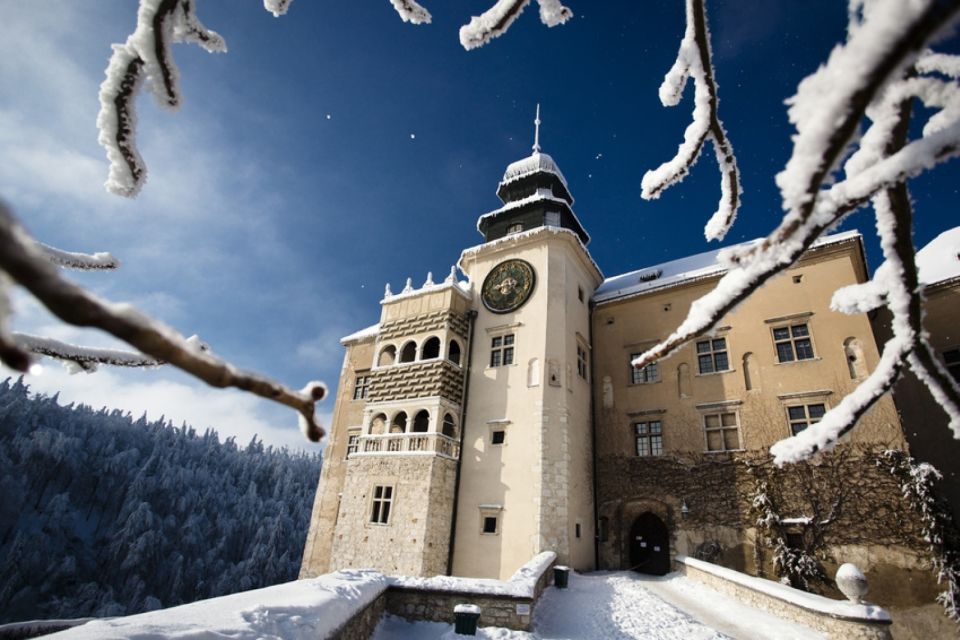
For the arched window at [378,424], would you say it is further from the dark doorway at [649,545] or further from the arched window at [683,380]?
the arched window at [683,380]

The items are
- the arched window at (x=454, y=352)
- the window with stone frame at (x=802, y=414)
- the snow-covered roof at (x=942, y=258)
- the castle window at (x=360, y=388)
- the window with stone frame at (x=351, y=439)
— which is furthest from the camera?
the castle window at (x=360, y=388)

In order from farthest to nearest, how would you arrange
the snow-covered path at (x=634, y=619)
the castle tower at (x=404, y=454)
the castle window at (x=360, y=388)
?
1. the castle window at (x=360, y=388)
2. the castle tower at (x=404, y=454)
3. the snow-covered path at (x=634, y=619)

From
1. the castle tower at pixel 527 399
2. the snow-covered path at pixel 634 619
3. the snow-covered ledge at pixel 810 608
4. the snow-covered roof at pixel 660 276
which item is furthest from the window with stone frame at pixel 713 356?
the snow-covered path at pixel 634 619

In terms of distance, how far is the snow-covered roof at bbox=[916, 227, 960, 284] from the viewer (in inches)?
708

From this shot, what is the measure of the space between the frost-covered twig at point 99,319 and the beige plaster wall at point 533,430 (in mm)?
16789

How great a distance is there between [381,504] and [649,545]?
10.4 m

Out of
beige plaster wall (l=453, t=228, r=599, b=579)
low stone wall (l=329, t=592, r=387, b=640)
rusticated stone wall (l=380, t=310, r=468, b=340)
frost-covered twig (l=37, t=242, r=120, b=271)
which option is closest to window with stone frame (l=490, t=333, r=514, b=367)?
beige plaster wall (l=453, t=228, r=599, b=579)

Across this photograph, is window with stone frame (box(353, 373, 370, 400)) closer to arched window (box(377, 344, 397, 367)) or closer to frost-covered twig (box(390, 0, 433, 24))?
arched window (box(377, 344, 397, 367))

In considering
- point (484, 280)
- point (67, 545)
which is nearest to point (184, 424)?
point (67, 545)

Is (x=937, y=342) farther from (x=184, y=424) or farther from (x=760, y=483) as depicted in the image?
(x=184, y=424)

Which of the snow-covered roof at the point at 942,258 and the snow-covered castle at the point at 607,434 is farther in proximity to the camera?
the snow-covered roof at the point at 942,258

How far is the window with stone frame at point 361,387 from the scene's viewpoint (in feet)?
85.0

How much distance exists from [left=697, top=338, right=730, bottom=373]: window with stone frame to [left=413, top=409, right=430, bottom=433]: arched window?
11563mm

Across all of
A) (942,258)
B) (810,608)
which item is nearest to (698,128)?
(810,608)
